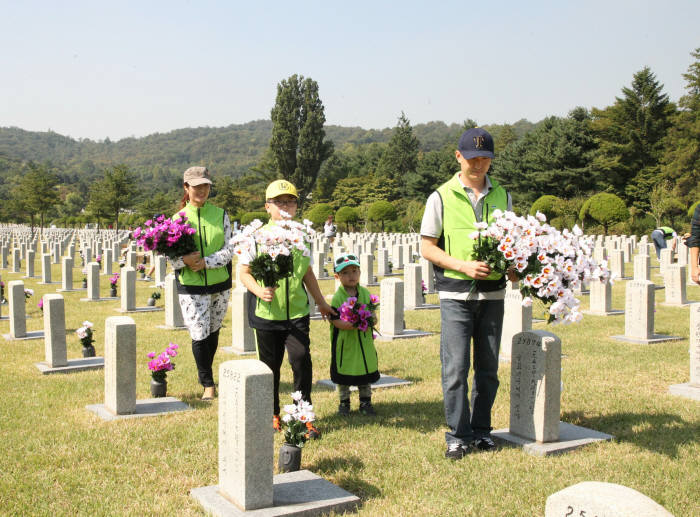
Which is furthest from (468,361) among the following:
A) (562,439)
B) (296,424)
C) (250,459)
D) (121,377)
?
(121,377)

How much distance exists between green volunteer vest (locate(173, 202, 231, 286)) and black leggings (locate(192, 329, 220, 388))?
0.58 m

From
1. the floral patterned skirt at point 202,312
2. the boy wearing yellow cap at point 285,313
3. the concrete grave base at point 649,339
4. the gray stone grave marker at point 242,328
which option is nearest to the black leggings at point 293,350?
the boy wearing yellow cap at point 285,313

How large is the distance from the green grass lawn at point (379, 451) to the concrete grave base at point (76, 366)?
180mm

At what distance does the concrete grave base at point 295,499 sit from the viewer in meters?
3.81

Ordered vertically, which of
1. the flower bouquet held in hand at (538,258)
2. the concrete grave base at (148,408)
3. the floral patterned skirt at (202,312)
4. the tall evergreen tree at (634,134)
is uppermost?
the tall evergreen tree at (634,134)

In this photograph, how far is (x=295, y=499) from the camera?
3.98 meters

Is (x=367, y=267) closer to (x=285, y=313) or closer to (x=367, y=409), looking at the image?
(x=367, y=409)

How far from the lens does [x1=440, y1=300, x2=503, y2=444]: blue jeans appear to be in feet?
15.7

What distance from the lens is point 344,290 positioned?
636 cm

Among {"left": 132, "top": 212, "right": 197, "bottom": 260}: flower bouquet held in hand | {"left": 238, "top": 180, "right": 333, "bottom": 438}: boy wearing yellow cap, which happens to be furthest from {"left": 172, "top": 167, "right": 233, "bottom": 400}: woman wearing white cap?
{"left": 238, "top": 180, "right": 333, "bottom": 438}: boy wearing yellow cap

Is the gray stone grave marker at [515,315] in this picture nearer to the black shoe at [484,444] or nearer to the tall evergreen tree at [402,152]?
the black shoe at [484,444]

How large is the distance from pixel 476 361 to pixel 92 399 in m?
4.07

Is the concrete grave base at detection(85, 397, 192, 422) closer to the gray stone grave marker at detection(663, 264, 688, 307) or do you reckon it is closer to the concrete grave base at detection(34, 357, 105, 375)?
the concrete grave base at detection(34, 357, 105, 375)

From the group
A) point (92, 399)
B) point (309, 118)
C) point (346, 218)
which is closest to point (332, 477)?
point (92, 399)
